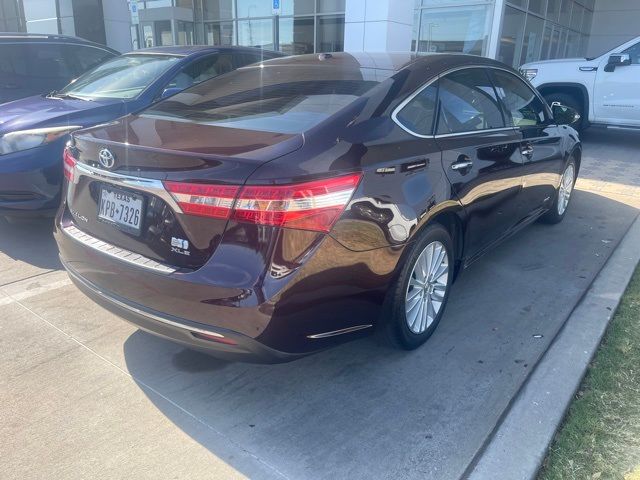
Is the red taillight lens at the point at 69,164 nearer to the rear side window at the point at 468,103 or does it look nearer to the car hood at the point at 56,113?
the car hood at the point at 56,113

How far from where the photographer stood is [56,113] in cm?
448

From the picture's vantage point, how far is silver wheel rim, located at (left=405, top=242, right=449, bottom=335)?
2.95m

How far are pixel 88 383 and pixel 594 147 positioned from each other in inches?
386

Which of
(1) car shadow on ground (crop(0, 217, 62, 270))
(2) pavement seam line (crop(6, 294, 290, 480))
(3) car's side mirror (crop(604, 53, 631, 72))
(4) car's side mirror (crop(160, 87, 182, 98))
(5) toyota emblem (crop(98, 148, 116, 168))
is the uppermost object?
(3) car's side mirror (crop(604, 53, 631, 72))

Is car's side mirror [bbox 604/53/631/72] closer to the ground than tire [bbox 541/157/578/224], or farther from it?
farther from it

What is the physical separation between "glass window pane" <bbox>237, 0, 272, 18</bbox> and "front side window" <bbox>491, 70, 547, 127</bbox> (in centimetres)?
1174

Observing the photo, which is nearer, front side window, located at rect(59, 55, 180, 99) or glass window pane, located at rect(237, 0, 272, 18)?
front side window, located at rect(59, 55, 180, 99)

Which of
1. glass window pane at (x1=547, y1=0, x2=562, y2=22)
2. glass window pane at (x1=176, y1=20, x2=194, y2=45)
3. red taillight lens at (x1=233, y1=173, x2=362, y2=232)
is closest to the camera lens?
red taillight lens at (x1=233, y1=173, x2=362, y2=232)

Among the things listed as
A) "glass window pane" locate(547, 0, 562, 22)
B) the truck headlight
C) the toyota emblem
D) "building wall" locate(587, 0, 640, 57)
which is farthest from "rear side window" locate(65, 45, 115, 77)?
"building wall" locate(587, 0, 640, 57)

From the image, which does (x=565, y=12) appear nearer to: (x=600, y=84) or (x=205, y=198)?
(x=600, y=84)

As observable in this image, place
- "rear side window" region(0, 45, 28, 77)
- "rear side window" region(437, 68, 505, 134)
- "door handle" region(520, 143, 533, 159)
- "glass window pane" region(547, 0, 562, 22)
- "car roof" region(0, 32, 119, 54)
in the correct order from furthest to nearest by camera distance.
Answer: "glass window pane" region(547, 0, 562, 22) → "car roof" region(0, 32, 119, 54) → "rear side window" region(0, 45, 28, 77) → "door handle" region(520, 143, 533, 159) → "rear side window" region(437, 68, 505, 134)

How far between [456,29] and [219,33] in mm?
7939

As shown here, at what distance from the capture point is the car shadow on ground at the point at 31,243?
4320mm

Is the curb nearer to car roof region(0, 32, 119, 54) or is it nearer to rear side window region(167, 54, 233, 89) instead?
rear side window region(167, 54, 233, 89)
